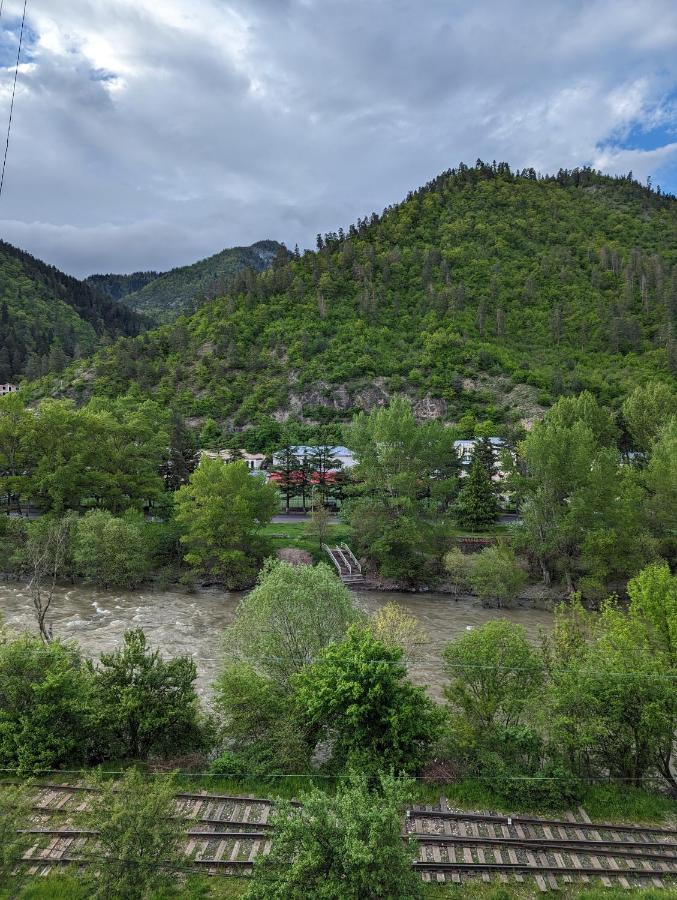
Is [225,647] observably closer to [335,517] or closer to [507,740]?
[507,740]

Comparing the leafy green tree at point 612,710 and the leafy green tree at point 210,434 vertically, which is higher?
the leafy green tree at point 210,434

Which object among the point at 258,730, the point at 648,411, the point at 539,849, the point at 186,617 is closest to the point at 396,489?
A: the point at 186,617

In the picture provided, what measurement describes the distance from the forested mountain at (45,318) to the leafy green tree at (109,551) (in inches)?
3026

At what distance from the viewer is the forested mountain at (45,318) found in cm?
12219

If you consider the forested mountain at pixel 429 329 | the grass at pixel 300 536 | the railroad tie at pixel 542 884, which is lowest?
the railroad tie at pixel 542 884

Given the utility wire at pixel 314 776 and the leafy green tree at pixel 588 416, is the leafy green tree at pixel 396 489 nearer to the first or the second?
the leafy green tree at pixel 588 416

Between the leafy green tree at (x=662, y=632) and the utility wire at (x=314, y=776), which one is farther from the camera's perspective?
the utility wire at (x=314, y=776)

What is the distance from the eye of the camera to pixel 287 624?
20.1 meters

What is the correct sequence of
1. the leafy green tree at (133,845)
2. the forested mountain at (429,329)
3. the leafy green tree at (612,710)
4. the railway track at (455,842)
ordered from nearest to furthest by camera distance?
1. the leafy green tree at (133,845)
2. the railway track at (455,842)
3. the leafy green tree at (612,710)
4. the forested mountain at (429,329)

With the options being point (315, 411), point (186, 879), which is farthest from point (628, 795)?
point (315, 411)

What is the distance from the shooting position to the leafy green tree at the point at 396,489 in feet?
130

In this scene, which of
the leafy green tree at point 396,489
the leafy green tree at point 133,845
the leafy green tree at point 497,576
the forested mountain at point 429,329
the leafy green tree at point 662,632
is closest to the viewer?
the leafy green tree at point 133,845

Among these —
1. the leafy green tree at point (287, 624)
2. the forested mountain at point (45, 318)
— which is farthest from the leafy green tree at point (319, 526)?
the forested mountain at point (45, 318)

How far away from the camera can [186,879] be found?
12.5 m
